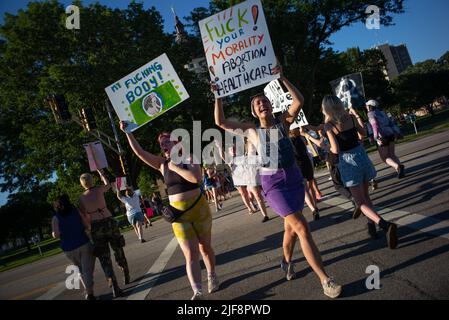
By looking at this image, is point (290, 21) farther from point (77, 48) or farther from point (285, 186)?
point (285, 186)

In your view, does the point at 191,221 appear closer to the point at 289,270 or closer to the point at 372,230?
the point at 289,270

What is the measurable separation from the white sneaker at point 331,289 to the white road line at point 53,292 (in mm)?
5578

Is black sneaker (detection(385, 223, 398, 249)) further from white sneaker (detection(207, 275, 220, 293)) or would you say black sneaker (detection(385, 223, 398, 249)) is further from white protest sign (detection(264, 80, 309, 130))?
white protest sign (detection(264, 80, 309, 130))

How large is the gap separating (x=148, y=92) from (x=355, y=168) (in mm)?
3132

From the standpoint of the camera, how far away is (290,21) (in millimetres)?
29922

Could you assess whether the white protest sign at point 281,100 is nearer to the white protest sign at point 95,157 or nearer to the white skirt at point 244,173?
the white skirt at point 244,173

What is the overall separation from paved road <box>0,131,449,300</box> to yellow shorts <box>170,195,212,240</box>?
85 cm

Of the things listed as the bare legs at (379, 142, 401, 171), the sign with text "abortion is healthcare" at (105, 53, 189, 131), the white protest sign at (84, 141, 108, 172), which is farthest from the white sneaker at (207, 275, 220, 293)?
the bare legs at (379, 142, 401, 171)

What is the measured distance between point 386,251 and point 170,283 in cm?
317

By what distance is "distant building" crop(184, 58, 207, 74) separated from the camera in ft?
105

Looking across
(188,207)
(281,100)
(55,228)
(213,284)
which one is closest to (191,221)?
(188,207)

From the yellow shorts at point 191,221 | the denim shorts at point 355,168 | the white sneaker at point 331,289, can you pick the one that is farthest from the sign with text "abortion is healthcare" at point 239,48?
the white sneaker at point 331,289

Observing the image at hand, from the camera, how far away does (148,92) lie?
5.52 m
